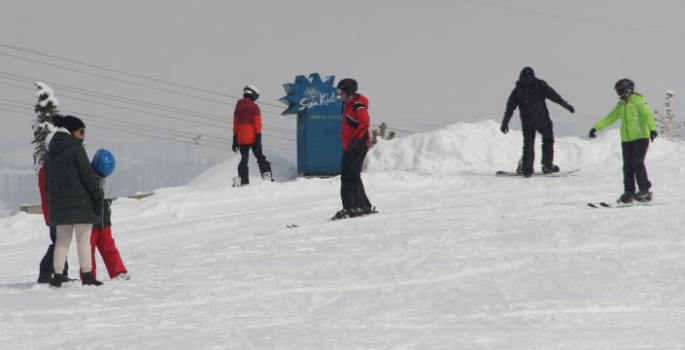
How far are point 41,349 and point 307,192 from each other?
1126 cm

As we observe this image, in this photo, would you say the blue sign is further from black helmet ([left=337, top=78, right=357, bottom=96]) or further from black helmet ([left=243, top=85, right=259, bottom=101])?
black helmet ([left=337, top=78, right=357, bottom=96])

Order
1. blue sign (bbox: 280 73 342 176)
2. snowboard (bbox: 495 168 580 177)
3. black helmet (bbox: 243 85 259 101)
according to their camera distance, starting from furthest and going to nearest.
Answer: blue sign (bbox: 280 73 342 176) < black helmet (bbox: 243 85 259 101) < snowboard (bbox: 495 168 580 177)

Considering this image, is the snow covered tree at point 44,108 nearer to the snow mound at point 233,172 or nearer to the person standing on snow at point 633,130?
the snow mound at point 233,172

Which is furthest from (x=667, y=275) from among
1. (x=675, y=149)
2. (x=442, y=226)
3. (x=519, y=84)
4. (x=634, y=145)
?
(x=675, y=149)

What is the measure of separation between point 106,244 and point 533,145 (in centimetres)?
997

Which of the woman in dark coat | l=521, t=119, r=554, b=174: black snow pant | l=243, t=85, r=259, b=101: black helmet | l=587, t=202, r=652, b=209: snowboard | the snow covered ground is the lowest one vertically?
the snow covered ground

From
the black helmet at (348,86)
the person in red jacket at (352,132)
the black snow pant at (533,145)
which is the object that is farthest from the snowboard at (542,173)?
the black helmet at (348,86)

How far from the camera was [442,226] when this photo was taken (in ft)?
37.3

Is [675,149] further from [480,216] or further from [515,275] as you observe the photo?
[515,275]

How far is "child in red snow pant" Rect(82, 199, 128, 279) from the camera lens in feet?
28.6

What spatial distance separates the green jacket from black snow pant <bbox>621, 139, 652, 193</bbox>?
0.27ft

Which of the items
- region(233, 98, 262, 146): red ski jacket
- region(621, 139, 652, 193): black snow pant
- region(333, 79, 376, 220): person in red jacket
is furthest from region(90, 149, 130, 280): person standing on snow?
region(233, 98, 262, 146): red ski jacket

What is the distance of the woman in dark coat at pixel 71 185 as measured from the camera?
819 cm

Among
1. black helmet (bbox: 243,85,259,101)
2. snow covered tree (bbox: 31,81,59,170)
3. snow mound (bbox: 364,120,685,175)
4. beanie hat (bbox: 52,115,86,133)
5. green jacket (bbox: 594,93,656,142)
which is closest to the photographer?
beanie hat (bbox: 52,115,86,133)
